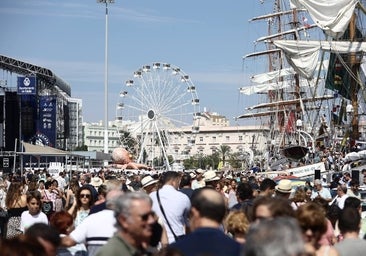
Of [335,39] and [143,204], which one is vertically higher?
[335,39]

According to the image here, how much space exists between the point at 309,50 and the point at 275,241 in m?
47.2

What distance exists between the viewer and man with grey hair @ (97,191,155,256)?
17.2 feet

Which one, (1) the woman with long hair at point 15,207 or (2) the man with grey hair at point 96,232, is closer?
(2) the man with grey hair at point 96,232

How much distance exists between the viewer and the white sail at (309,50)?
49562mm

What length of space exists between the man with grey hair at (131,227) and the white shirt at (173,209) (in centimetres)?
295

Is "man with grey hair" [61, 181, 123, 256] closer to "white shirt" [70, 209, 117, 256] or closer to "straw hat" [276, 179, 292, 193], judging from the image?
"white shirt" [70, 209, 117, 256]

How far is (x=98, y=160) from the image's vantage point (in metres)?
86.6

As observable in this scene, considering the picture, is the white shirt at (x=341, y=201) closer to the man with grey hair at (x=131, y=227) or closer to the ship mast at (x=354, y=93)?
the man with grey hair at (x=131, y=227)

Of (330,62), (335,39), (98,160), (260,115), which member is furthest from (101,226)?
(260,115)

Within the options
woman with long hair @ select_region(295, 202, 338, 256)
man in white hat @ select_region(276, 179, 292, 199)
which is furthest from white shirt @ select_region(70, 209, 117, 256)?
man in white hat @ select_region(276, 179, 292, 199)

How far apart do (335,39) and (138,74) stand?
25958 millimetres

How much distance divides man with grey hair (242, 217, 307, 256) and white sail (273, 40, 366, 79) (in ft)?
152

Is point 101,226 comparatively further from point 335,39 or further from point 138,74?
point 138,74

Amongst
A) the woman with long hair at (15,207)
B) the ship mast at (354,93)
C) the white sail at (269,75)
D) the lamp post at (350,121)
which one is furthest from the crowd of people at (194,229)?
the white sail at (269,75)
